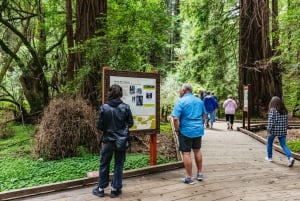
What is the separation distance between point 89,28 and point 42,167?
4.05 m

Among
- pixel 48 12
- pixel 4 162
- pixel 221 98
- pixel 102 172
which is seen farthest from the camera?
pixel 221 98

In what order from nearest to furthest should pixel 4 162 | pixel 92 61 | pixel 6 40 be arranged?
1. pixel 4 162
2. pixel 92 61
3. pixel 6 40

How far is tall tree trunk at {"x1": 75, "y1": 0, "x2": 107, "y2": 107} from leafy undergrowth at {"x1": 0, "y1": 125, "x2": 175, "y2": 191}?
5.99 ft

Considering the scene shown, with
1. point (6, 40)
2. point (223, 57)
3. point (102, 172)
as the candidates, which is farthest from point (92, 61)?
point (223, 57)

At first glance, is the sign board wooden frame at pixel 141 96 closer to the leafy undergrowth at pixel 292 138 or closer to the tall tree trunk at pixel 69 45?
the tall tree trunk at pixel 69 45

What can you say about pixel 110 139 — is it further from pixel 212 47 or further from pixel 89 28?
pixel 212 47

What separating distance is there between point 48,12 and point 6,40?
3821mm

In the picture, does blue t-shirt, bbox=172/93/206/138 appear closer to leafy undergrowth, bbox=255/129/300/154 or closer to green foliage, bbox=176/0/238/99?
leafy undergrowth, bbox=255/129/300/154

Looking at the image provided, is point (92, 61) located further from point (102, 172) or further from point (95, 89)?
point (102, 172)

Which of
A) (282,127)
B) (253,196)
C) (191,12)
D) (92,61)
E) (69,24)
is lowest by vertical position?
(253,196)

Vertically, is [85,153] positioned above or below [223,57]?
below

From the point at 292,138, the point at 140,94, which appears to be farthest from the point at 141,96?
the point at 292,138

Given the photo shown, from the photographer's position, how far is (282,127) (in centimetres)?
758

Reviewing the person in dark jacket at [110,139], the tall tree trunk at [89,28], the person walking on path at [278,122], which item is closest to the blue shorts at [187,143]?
the person in dark jacket at [110,139]
